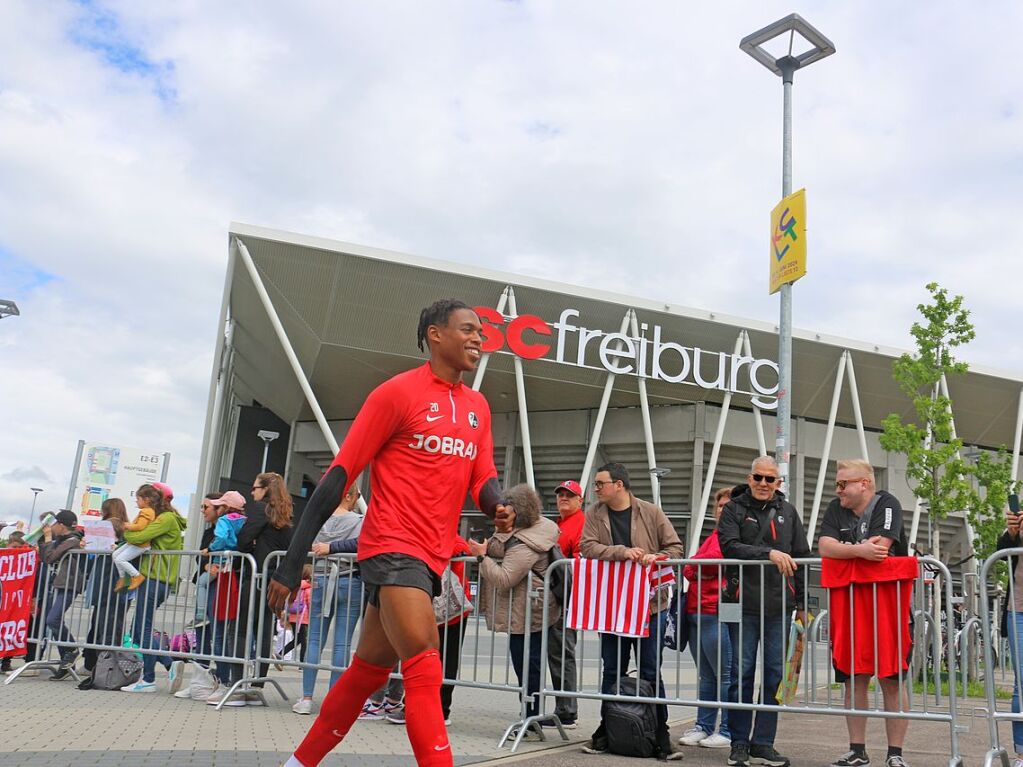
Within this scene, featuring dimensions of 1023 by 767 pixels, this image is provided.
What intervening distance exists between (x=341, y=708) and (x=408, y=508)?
82 centimetres

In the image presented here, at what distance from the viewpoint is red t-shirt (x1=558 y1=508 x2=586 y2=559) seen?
8016 mm

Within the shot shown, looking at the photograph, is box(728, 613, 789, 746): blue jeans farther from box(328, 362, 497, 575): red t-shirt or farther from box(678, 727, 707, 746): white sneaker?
box(328, 362, 497, 575): red t-shirt

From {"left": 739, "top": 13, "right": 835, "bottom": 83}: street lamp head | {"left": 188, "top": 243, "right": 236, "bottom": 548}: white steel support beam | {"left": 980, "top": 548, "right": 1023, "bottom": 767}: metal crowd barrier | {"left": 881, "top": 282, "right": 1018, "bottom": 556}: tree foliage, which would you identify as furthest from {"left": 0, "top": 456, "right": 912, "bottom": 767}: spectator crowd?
{"left": 188, "top": 243, "right": 236, "bottom": 548}: white steel support beam

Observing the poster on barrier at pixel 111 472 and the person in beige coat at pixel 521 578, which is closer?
the person in beige coat at pixel 521 578

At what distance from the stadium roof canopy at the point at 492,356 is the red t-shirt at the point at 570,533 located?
18.4m

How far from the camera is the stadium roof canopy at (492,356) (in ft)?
89.4

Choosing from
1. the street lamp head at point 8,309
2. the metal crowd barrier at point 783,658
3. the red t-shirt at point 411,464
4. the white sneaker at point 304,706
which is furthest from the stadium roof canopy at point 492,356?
the red t-shirt at point 411,464

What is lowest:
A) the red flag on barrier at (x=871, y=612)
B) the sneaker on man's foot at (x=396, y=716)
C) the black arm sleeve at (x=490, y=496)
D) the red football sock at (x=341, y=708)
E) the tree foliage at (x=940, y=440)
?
the sneaker on man's foot at (x=396, y=716)

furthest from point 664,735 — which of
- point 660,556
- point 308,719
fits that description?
point 308,719

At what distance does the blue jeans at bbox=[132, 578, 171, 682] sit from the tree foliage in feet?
41.1

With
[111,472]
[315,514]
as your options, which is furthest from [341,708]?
[111,472]

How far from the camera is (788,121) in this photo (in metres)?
13.8

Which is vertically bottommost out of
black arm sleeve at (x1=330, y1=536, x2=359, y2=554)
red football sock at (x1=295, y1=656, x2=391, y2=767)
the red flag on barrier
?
red football sock at (x1=295, y1=656, x2=391, y2=767)

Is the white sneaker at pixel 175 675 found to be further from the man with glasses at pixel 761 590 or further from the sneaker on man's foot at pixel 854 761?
the sneaker on man's foot at pixel 854 761
